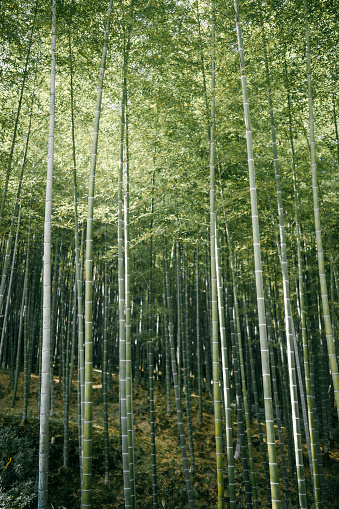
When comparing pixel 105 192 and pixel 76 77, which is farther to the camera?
pixel 105 192

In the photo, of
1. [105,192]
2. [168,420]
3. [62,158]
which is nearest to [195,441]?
[168,420]

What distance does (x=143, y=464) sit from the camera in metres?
6.07

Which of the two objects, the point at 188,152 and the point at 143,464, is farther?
the point at 143,464

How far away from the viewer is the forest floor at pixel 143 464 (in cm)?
513

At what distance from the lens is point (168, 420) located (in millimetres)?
7691

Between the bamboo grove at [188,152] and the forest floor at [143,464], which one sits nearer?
the bamboo grove at [188,152]

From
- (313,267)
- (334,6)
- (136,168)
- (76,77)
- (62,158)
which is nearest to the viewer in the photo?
(334,6)

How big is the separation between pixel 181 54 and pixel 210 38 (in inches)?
19.8

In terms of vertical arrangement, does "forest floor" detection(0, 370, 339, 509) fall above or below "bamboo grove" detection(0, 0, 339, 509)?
below

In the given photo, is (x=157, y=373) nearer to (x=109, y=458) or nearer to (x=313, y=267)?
(x=109, y=458)

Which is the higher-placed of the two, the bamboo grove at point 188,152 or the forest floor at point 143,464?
the bamboo grove at point 188,152

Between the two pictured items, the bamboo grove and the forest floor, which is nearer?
the bamboo grove

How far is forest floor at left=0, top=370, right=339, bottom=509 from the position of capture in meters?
5.13

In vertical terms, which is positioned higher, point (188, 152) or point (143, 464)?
point (188, 152)
